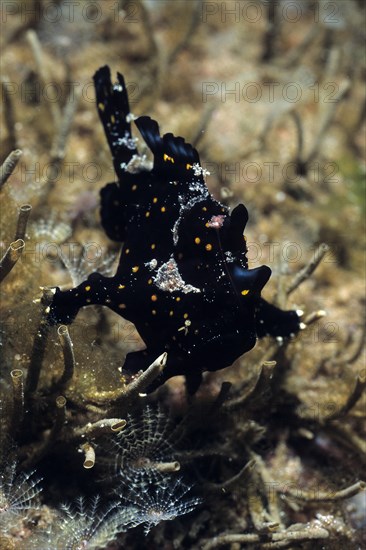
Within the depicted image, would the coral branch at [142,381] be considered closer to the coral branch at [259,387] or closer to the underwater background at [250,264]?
the underwater background at [250,264]

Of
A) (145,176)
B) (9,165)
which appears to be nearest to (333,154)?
(145,176)

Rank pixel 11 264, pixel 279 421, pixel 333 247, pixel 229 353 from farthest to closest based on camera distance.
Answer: pixel 333 247 → pixel 279 421 → pixel 11 264 → pixel 229 353

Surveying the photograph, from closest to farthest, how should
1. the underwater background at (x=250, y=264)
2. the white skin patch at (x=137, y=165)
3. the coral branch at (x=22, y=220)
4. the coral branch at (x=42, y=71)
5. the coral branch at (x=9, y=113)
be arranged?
the underwater background at (x=250, y=264)
the coral branch at (x=22, y=220)
the white skin patch at (x=137, y=165)
the coral branch at (x=9, y=113)
the coral branch at (x=42, y=71)

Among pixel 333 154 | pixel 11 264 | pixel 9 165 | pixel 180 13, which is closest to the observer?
pixel 11 264

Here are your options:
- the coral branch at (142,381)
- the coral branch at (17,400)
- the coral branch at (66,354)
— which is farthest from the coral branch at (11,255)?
the coral branch at (142,381)

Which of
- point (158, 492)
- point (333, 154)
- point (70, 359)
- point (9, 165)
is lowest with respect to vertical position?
point (158, 492)

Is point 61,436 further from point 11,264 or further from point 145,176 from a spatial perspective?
point 145,176

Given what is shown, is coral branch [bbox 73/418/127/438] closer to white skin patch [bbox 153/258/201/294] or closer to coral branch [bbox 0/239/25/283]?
white skin patch [bbox 153/258/201/294]
